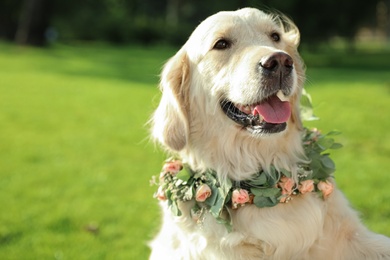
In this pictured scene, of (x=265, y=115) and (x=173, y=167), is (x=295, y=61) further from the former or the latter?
(x=173, y=167)

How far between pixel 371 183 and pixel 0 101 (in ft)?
27.8

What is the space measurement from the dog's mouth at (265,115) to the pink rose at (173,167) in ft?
1.48

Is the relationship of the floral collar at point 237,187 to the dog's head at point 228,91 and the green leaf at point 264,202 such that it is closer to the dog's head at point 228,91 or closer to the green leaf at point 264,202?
the green leaf at point 264,202

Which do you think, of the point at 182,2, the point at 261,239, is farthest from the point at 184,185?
the point at 182,2

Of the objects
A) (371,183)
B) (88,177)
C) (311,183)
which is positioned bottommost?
(88,177)

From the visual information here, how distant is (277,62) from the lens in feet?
9.77

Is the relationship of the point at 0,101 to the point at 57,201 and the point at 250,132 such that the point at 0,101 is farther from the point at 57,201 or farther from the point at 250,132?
the point at 250,132

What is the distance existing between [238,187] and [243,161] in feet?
0.60

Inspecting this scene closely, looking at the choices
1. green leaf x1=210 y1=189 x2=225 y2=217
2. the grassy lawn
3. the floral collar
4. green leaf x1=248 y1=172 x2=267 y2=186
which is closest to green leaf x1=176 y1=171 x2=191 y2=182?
the floral collar

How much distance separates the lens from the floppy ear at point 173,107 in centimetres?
326

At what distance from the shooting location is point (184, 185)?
321 cm

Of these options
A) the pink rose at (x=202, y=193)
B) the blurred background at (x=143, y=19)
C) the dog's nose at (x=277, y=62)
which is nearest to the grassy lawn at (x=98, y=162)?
the pink rose at (x=202, y=193)

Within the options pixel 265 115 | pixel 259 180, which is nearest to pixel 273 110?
pixel 265 115

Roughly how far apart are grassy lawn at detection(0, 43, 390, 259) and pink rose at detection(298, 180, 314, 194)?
107 centimetres
